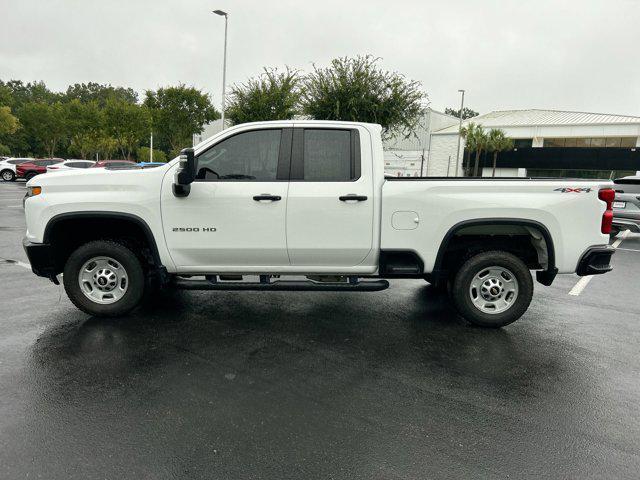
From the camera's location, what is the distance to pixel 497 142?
51031 mm

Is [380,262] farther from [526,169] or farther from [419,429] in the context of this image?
[526,169]

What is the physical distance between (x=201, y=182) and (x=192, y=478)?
2.91 meters

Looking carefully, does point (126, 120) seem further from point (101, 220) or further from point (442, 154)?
point (101, 220)

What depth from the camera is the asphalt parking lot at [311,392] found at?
8.81ft

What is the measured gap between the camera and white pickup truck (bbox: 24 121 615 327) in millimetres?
4660

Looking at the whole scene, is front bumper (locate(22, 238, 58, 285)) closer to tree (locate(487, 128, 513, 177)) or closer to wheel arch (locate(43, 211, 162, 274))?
wheel arch (locate(43, 211, 162, 274))

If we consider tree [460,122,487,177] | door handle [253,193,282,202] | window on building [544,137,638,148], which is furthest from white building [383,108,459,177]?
door handle [253,193,282,202]

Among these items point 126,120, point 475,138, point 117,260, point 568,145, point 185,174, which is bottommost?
point 117,260

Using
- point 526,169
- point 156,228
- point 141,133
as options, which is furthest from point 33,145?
point 156,228

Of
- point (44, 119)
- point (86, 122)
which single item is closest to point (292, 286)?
point (86, 122)

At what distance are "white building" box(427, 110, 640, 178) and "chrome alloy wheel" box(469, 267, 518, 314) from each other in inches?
1807

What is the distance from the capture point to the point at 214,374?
375 centimetres

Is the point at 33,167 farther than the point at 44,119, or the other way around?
the point at 44,119

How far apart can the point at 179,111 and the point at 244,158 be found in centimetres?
3825
